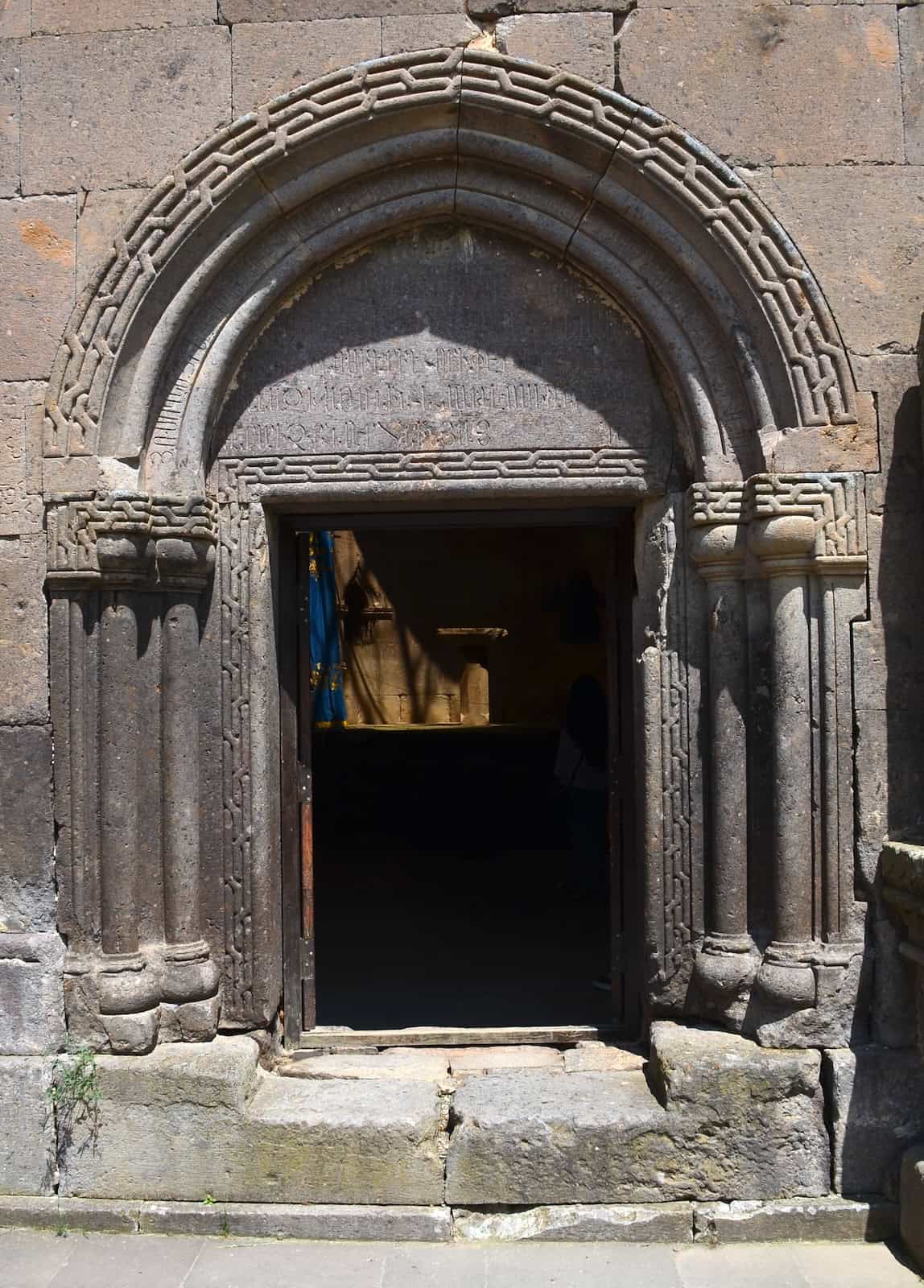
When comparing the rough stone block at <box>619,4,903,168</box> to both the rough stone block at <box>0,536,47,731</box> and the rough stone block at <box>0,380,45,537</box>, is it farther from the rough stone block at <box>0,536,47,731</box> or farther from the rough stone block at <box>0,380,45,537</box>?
the rough stone block at <box>0,536,47,731</box>

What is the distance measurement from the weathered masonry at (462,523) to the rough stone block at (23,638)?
6cm

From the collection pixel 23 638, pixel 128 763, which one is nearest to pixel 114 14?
pixel 23 638

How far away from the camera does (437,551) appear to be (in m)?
12.4

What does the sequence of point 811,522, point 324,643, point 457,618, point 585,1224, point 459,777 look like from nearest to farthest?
point 585,1224 → point 811,522 → point 324,643 → point 459,777 → point 457,618

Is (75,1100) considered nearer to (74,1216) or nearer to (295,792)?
(74,1216)

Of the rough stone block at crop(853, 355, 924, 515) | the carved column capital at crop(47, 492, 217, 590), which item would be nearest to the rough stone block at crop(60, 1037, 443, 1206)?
the carved column capital at crop(47, 492, 217, 590)

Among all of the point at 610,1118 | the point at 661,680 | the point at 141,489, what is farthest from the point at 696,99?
the point at 610,1118

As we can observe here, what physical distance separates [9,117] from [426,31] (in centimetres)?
141

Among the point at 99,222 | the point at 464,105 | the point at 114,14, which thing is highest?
the point at 114,14

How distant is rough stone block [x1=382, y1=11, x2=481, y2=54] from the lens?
361 centimetres

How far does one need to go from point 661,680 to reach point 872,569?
759mm

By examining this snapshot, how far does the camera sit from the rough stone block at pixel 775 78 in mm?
3594

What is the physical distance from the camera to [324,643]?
8680 millimetres

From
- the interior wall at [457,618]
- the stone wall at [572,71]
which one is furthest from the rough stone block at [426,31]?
the interior wall at [457,618]
